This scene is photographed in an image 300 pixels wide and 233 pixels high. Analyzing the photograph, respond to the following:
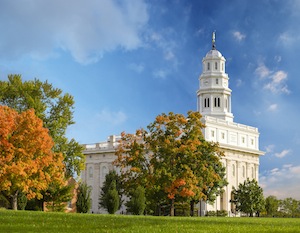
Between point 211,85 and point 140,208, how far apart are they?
5598 cm

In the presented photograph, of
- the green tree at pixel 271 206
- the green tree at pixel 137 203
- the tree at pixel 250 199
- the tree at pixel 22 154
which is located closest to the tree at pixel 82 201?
the tree at pixel 22 154

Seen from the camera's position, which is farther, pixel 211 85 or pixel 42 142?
pixel 211 85

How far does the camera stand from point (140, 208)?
5172 centimetres

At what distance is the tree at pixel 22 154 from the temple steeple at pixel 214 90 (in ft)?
191

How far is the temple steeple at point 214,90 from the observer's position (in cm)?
10356

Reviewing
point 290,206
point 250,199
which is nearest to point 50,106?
point 250,199

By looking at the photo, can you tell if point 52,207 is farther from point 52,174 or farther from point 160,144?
point 160,144

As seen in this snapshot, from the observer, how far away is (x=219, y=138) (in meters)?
97.5

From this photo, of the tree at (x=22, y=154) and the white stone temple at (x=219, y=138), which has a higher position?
the white stone temple at (x=219, y=138)

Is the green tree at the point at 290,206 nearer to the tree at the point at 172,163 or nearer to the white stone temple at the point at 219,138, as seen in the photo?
the white stone temple at the point at 219,138

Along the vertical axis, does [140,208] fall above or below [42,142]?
below

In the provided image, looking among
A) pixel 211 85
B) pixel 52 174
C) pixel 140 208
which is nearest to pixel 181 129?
pixel 140 208

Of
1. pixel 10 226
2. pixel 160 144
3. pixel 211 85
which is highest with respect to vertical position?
pixel 211 85

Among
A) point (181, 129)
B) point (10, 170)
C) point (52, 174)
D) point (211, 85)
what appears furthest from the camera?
point (211, 85)
